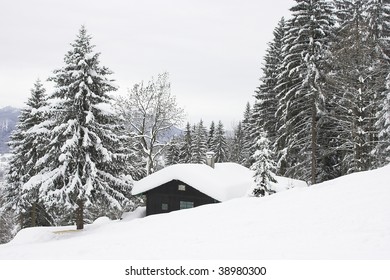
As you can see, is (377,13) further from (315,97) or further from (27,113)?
(27,113)

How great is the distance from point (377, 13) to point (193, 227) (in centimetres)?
2111

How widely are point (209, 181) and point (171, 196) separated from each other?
336 cm

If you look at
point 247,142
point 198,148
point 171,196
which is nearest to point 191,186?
point 171,196

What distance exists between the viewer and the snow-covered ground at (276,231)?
6848 mm

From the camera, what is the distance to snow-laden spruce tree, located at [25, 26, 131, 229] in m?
17.1

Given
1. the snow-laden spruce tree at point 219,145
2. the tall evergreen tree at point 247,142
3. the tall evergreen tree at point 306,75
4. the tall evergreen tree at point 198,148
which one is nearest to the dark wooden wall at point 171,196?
the tall evergreen tree at point 306,75

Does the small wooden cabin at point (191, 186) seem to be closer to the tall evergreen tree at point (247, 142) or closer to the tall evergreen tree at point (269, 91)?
the tall evergreen tree at point (269, 91)

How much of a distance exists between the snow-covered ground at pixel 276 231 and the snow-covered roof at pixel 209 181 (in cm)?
728

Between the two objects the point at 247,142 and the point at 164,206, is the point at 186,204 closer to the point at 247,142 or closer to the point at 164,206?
the point at 164,206

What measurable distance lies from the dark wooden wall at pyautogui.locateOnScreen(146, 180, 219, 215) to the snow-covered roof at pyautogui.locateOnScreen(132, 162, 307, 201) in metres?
0.80

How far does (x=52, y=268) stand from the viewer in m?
7.28

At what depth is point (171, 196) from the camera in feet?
72.5

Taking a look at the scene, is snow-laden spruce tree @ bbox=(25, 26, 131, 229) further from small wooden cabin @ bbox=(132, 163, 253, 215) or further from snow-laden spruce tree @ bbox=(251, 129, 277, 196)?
snow-laden spruce tree @ bbox=(251, 129, 277, 196)

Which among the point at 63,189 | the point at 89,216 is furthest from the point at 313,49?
the point at 89,216
